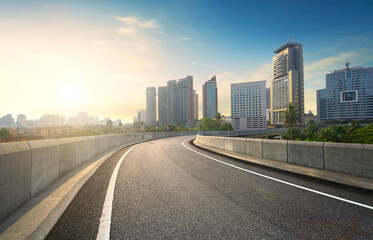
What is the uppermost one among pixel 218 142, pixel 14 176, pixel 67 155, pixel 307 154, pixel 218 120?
pixel 218 120

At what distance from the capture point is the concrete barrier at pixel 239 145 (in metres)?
11.3

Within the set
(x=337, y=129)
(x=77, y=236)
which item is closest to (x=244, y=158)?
(x=77, y=236)

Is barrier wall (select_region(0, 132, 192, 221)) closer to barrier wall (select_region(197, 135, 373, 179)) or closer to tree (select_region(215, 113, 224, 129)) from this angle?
barrier wall (select_region(197, 135, 373, 179))

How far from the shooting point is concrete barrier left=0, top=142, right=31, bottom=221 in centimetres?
325

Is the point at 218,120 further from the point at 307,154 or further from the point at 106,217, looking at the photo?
the point at 106,217

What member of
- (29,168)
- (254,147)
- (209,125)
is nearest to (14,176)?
(29,168)

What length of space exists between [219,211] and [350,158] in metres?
4.87

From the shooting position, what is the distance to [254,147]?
10258 mm

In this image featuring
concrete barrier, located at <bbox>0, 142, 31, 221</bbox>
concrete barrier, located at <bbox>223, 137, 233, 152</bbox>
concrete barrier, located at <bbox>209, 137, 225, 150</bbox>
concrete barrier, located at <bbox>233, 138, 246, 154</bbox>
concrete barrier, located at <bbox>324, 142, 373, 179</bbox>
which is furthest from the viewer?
concrete barrier, located at <bbox>209, 137, 225, 150</bbox>

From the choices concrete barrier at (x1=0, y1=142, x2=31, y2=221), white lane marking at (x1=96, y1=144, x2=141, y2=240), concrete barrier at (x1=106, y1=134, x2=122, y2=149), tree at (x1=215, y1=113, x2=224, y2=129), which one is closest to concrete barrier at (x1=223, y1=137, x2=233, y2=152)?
white lane marking at (x1=96, y1=144, x2=141, y2=240)

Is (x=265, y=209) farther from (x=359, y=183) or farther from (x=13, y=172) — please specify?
(x=13, y=172)

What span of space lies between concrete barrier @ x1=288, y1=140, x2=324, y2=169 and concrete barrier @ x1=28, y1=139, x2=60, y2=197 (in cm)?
825

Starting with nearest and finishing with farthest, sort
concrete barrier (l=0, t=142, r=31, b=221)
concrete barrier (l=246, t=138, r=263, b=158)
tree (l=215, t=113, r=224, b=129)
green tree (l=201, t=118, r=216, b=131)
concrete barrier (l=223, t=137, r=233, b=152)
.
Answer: concrete barrier (l=0, t=142, r=31, b=221), concrete barrier (l=246, t=138, r=263, b=158), concrete barrier (l=223, t=137, r=233, b=152), tree (l=215, t=113, r=224, b=129), green tree (l=201, t=118, r=216, b=131)

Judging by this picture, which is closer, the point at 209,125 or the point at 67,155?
the point at 67,155
